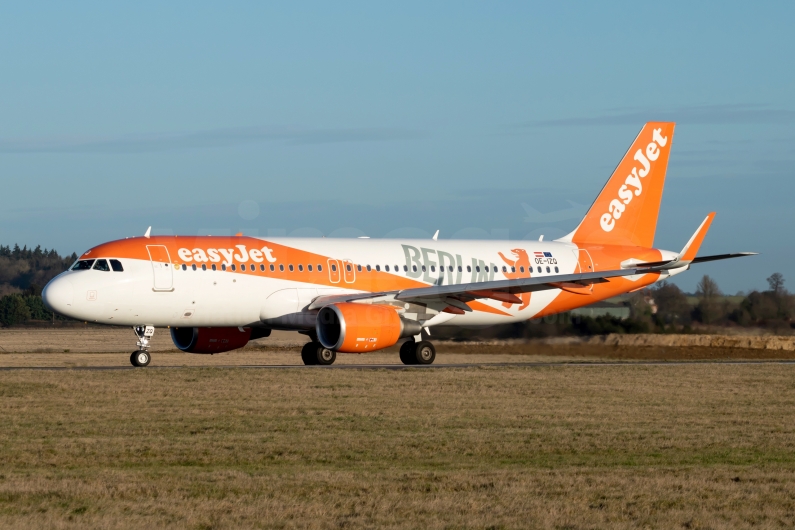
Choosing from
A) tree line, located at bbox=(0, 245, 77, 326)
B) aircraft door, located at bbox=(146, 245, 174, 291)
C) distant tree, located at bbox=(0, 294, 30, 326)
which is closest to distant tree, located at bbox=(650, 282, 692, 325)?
aircraft door, located at bbox=(146, 245, 174, 291)

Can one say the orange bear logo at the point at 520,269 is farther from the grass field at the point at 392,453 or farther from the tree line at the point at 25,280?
the tree line at the point at 25,280

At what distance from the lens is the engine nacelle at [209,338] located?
3127 centimetres

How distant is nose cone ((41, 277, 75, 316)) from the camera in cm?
2714

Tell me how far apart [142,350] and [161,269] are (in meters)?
2.26

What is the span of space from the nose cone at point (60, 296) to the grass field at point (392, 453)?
410 cm

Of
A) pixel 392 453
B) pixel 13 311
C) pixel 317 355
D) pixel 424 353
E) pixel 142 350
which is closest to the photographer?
pixel 392 453

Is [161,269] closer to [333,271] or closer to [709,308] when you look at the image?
[333,271]

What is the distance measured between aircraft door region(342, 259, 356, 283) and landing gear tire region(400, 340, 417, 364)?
8.34 feet

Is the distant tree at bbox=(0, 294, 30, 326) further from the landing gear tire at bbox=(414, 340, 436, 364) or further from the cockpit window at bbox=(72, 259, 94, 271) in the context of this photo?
the landing gear tire at bbox=(414, 340, 436, 364)

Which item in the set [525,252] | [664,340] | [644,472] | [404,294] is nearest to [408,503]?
[644,472]

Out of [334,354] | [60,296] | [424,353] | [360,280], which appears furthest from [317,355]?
[60,296]

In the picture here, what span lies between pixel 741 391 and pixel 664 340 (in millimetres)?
14475

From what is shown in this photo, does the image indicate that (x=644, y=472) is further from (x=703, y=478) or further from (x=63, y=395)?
(x=63, y=395)

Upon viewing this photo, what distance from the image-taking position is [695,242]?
104 ft
